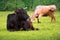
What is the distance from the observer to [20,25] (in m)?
12.6

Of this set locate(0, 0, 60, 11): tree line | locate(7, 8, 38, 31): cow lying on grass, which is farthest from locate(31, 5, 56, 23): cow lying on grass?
locate(0, 0, 60, 11): tree line

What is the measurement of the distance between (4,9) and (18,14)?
1336 cm

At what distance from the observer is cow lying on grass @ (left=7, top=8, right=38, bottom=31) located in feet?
40.8

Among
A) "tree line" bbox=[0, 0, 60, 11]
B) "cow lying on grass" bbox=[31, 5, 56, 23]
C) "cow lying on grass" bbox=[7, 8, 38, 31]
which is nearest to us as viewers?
"cow lying on grass" bbox=[7, 8, 38, 31]

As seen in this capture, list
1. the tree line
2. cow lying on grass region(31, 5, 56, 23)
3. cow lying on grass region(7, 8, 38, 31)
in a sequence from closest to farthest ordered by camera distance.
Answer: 1. cow lying on grass region(7, 8, 38, 31)
2. cow lying on grass region(31, 5, 56, 23)
3. the tree line

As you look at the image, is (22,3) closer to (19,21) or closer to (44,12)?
(44,12)

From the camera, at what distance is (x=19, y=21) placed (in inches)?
496

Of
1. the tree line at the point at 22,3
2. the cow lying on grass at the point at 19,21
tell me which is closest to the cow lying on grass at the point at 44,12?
the cow lying on grass at the point at 19,21

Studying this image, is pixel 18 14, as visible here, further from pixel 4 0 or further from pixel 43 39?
pixel 4 0

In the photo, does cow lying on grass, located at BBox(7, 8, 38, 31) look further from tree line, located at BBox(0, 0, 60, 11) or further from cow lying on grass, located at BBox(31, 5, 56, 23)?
tree line, located at BBox(0, 0, 60, 11)

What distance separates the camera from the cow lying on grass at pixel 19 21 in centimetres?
1244

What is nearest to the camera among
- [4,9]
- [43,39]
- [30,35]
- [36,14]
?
[43,39]

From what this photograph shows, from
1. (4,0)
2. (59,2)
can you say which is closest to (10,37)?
(59,2)

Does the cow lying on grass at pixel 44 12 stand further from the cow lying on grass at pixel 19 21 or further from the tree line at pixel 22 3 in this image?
the tree line at pixel 22 3
